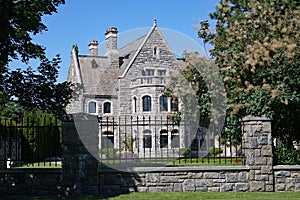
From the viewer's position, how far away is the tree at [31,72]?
9.47m

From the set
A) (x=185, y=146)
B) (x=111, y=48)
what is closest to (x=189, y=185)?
(x=185, y=146)

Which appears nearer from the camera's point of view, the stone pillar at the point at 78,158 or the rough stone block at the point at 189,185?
the stone pillar at the point at 78,158

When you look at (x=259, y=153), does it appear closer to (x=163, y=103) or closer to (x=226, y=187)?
(x=226, y=187)

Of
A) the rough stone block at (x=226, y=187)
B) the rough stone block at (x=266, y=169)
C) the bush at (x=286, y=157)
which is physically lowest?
the rough stone block at (x=226, y=187)

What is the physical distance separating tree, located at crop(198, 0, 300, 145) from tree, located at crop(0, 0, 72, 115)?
5545 millimetres

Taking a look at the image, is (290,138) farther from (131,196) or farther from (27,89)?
(27,89)

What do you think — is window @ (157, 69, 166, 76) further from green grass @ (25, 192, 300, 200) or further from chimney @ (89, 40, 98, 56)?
green grass @ (25, 192, 300, 200)

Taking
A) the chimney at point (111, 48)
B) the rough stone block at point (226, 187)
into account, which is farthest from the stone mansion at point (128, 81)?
the rough stone block at point (226, 187)

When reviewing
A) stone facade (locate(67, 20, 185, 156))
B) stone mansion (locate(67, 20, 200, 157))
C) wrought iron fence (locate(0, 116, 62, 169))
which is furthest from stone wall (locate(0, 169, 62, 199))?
stone facade (locate(67, 20, 185, 156))

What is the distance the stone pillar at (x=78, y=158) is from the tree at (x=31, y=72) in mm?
1574

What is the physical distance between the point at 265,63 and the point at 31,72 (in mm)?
6835

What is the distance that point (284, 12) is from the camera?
13.4 meters

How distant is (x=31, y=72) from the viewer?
10242 mm

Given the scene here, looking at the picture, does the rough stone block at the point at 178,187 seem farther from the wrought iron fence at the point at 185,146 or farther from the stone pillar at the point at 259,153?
the stone pillar at the point at 259,153
